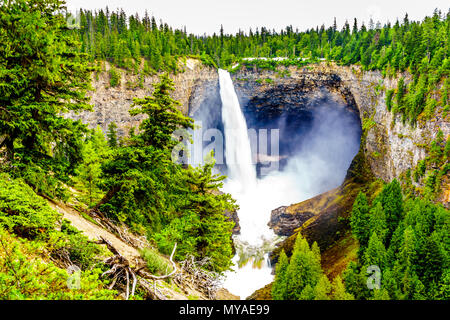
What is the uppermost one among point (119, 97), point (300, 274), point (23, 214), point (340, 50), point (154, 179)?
point (340, 50)

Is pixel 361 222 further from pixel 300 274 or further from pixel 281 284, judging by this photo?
pixel 281 284

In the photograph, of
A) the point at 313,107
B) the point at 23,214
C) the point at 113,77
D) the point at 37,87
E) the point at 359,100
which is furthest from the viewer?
the point at 313,107

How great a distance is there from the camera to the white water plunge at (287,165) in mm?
61169

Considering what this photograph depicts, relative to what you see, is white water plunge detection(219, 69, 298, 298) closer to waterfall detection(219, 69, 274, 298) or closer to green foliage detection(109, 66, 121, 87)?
waterfall detection(219, 69, 274, 298)

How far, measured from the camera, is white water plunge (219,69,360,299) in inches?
2408

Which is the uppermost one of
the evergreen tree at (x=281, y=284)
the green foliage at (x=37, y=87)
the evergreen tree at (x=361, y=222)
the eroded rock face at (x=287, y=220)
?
the green foliage at (x=37, y=87)

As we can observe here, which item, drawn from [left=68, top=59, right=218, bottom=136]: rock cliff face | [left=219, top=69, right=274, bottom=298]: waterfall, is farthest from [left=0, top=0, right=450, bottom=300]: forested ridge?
[left=68, top=59, right=218, bottom=136]: rock cliff face

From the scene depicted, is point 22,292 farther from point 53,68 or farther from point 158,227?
point 158,227

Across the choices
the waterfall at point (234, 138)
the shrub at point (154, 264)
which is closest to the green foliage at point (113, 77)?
the waterfall at point (234, 138)

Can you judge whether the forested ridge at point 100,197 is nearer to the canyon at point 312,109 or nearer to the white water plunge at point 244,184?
the canyon at point 312,109

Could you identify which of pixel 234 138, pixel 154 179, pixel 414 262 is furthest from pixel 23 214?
pixel 234 138

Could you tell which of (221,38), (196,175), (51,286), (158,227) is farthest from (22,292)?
(221,38)

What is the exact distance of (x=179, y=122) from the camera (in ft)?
40.9

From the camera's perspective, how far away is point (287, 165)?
71938 millimetres
